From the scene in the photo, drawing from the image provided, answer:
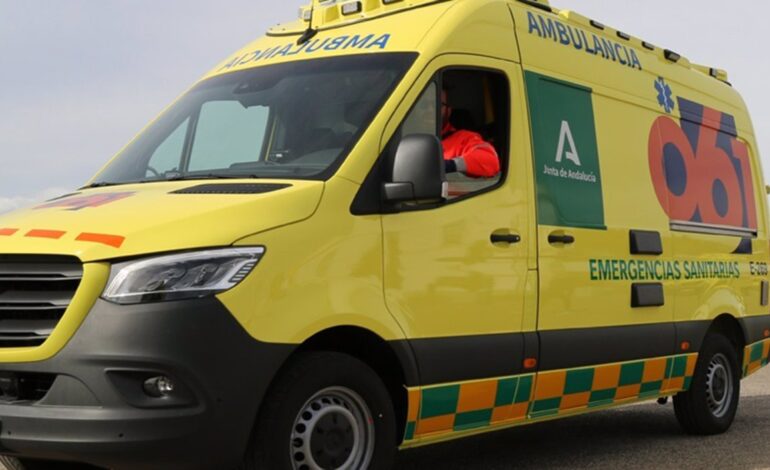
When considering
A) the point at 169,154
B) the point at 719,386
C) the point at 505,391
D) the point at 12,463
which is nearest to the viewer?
the point at 12,463

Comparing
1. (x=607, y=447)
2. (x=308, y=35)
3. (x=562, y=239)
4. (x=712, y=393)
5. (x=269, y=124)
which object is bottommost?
(x=607, y=447)

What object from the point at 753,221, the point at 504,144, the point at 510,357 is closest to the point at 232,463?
the point at 510,357

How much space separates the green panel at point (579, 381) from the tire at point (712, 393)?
6.01 feet

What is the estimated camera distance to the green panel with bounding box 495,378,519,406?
20.5ft

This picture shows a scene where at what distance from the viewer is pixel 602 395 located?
23.9 feet

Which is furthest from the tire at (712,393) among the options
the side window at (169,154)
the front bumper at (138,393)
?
the front bumper at (138,393)

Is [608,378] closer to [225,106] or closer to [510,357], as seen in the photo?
[510,357]

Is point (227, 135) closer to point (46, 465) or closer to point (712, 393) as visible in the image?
point (46, 465)

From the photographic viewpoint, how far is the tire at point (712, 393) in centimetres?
862

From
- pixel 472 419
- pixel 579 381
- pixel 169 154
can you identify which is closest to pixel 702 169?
pixel 579 381

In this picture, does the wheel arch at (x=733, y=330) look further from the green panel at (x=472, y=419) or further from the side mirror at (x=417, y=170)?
the side mirror at (x=417, y=170)

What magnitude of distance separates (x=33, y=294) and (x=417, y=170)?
1803 mm

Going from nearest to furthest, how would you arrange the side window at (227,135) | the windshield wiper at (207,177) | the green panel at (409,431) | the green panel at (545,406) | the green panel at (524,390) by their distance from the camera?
1. the windshield wiper at (207,177)
2. the green panel at (409,431)
3. the side window at (227,135)
4. the green panel at (524,390)
5. the green panel at (545,406)

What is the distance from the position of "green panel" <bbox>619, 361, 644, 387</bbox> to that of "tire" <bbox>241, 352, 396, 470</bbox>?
96.7 inches
